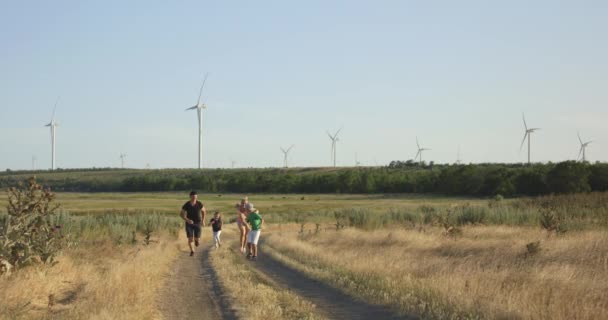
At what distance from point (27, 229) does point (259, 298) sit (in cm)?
675

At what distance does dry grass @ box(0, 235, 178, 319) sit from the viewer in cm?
1213

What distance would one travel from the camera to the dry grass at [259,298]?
1217cm

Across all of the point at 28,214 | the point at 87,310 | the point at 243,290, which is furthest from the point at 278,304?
the point at 28,214

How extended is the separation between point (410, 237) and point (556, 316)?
715 inches

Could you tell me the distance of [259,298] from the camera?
13734 mm

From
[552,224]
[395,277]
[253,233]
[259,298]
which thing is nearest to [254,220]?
[253,233]

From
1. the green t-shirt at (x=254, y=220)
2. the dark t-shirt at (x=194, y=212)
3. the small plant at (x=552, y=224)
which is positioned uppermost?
the dark t-shirt at (x=194, y=212)

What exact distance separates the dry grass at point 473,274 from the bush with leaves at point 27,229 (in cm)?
655

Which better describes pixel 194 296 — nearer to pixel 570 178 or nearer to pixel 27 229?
pixel 27 229

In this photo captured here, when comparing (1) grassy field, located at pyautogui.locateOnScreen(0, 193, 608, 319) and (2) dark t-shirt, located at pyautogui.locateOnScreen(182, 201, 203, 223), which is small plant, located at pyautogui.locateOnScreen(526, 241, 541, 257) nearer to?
(1) grassy field, located at pyautogui.locateOnScreen(0, 193, 608, 319)

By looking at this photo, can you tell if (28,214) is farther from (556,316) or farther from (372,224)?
(372,224)

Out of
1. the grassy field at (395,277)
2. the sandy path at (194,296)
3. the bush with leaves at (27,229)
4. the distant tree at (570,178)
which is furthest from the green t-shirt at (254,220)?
the distant tree at (570,178)

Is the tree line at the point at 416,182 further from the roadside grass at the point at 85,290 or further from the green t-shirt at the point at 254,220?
the roadside grass at the point at 85,290

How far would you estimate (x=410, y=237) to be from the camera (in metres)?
28.5
